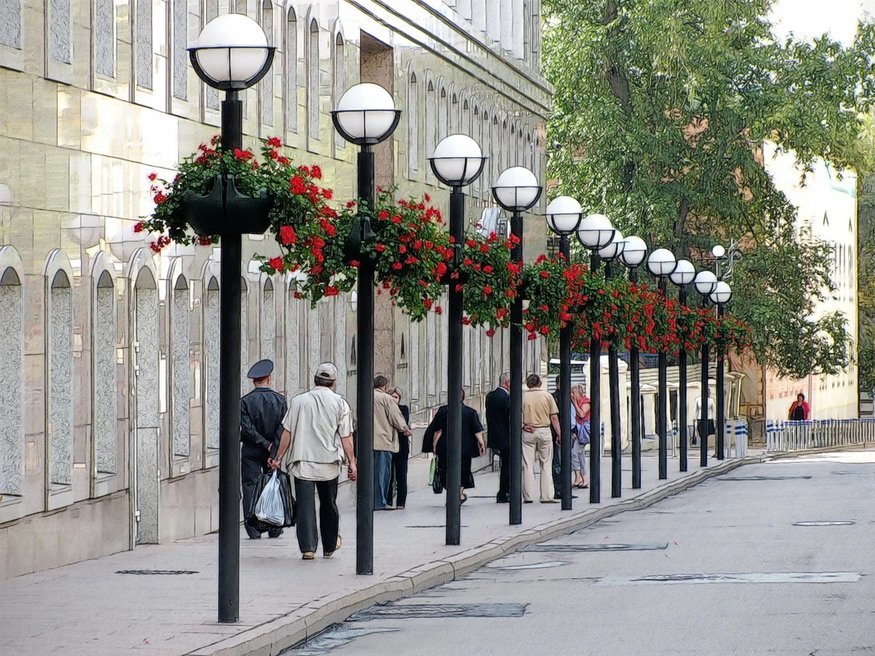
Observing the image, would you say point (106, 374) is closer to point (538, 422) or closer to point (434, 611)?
point (434, 611)

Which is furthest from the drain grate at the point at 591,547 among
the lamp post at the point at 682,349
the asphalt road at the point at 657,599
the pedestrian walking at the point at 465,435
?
the lamp post at the point at 682,349

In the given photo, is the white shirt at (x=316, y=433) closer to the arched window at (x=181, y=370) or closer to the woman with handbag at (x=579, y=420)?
the arched window at (x=181, y=370)

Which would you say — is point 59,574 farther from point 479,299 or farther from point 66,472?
point 479,299

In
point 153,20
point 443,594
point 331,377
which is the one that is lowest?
point 443,594

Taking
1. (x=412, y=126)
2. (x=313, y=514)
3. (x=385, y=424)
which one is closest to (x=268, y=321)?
(x=385, y=424)

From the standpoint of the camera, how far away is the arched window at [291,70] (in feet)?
84.3

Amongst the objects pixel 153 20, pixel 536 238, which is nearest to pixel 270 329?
pixel 153 20

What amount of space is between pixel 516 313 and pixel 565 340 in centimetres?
274

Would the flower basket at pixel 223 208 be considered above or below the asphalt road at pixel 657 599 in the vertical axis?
above

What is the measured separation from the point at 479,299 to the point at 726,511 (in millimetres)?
8361

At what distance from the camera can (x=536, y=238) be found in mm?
45031

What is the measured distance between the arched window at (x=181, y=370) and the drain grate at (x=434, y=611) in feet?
23.0

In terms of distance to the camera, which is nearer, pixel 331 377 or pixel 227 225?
pixel 227 225

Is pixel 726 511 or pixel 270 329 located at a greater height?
pixel 270 329
